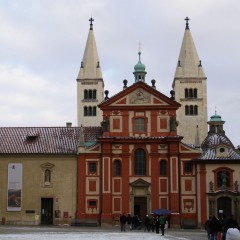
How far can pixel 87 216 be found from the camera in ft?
225

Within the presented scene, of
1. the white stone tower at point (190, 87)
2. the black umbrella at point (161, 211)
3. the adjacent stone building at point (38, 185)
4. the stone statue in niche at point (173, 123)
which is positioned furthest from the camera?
the white stone tower at point (190, 87)

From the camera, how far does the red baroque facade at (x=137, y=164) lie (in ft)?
225

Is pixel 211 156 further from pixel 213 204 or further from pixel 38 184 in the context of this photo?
pixel 38 184

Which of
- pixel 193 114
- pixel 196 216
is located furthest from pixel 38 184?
pixel 193 114

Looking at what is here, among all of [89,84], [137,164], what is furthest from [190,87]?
[137,164]

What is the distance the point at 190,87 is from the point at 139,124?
3863 centimetres

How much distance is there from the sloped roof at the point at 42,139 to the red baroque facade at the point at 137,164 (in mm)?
2474

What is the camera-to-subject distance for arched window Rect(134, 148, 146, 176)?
69375 millimetres

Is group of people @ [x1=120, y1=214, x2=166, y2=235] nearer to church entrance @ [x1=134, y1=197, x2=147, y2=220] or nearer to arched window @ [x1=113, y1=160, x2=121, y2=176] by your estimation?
church entrance @ [x1=134, y1=197, x2=147, y2=220]

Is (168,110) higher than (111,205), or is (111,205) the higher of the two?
(168,110)

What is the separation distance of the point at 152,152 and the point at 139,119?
406 cm

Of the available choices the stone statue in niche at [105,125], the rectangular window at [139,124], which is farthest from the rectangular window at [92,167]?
the rectangular window at [139,124]

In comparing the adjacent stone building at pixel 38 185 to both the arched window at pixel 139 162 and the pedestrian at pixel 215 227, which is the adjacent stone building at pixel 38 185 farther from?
the pedestrian at pixel 215 227

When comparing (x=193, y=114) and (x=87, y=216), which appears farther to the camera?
(x=193, y=114)
